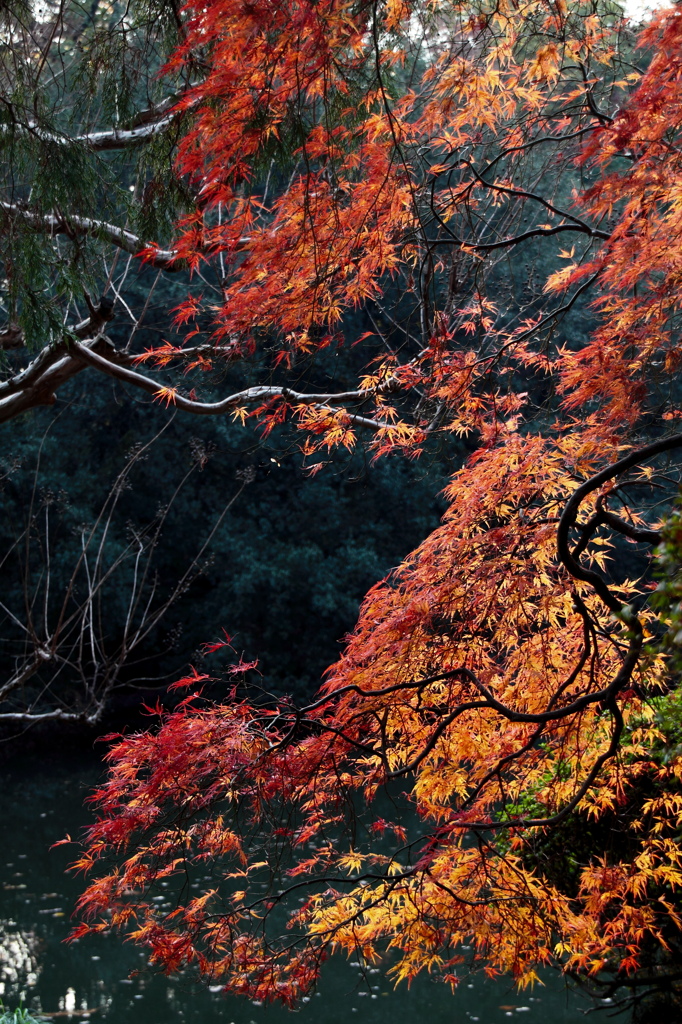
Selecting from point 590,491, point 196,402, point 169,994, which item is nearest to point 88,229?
point 196,402

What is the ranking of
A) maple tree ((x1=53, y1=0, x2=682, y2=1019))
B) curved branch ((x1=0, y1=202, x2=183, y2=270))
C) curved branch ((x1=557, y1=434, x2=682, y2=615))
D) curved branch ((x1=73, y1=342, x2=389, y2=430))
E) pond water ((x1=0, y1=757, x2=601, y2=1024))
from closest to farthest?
1. curved branch ((x1=557, y1=434, x2=682, y2=615))
2. maple tree ((x1=53, y1=0, x2=682, y2=1019))
3. curved branch ((x1=0, y1=202, x2=183, y2=270))
4. curved branch ((x1=73, y1=342, x2=389, y2=430))
5. pond water ((x1=0, y1=757, x2=601, y2=1024))

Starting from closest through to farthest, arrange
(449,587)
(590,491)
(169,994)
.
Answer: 1. (590,491)
2. (449,587)
3. (169,994)

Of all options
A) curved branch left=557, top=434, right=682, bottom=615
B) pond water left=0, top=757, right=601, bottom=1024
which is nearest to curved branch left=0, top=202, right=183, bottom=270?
curved branch left=557, top=434, right=682, bottom=615

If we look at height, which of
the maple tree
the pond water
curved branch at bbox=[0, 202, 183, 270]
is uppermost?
curved branch at bbox=[0, 202, 183, 270]

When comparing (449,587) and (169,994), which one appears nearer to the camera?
(449,587)

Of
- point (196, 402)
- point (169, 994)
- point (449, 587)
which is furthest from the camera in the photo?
point (169, 994)

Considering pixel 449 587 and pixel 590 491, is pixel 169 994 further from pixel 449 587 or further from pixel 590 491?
pixel 590 491

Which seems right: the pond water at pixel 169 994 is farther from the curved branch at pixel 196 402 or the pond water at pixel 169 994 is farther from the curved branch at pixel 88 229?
the curved branch at pixel 88 229

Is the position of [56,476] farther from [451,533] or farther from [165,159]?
[451,533]

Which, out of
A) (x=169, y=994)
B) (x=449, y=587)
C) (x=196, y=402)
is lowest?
(x=169, y=994)

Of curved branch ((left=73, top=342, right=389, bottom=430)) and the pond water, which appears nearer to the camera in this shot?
curved branch ((left=73, top=342, right=389, bottom=430))

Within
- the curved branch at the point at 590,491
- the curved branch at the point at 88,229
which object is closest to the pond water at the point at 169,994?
the curved branch at the point at 590,491

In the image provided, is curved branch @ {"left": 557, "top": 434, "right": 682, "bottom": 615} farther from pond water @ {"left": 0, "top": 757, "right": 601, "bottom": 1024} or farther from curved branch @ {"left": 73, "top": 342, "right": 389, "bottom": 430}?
pond water @ {"left": 0, "top": 757, "right": 601, "bottom": 1024}

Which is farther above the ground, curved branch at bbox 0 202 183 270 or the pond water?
curved branch at bbox 0 202 183 270
